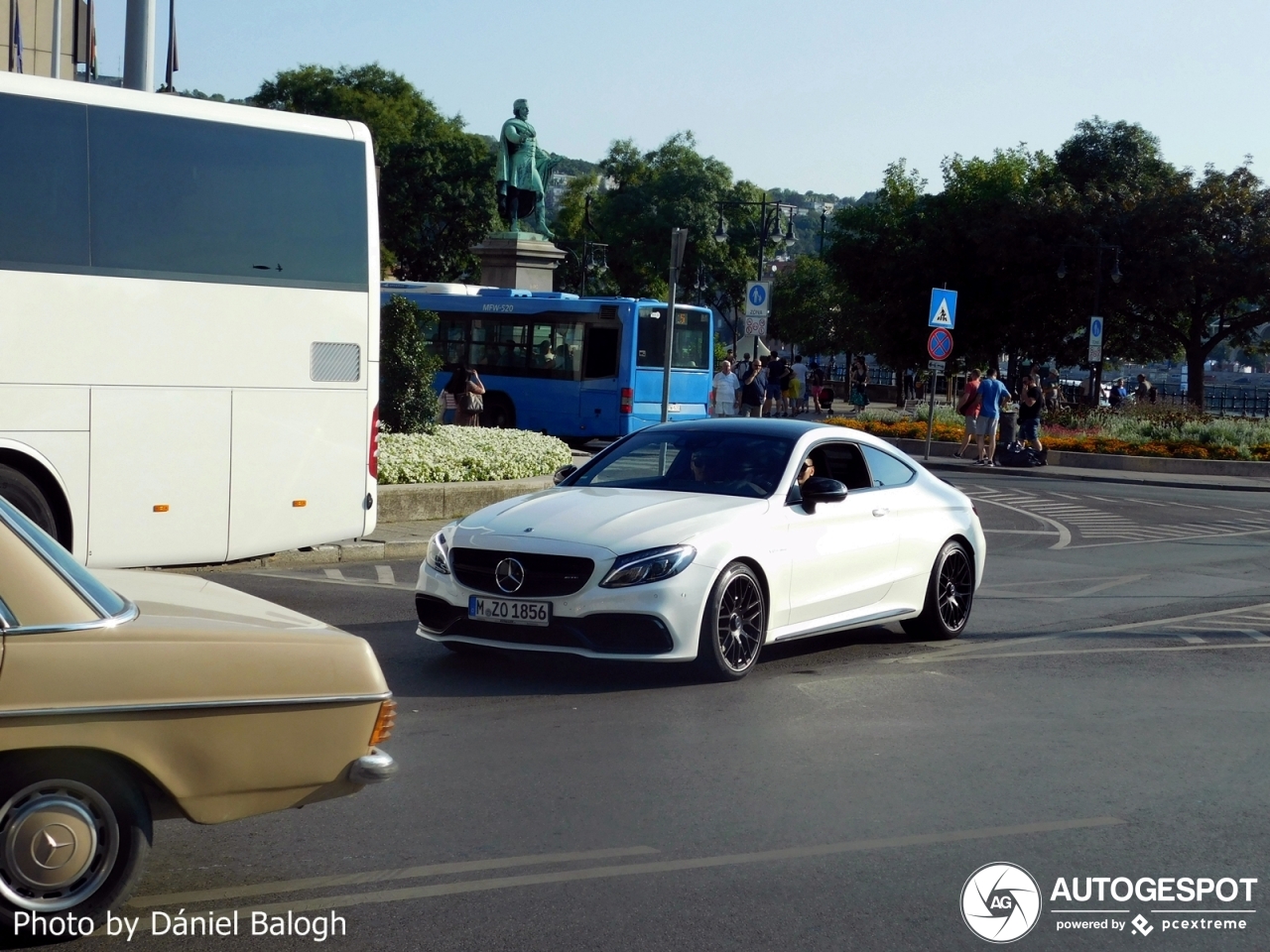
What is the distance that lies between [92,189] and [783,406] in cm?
3847

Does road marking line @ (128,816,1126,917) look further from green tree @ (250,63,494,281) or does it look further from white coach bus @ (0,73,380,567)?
green tree @ (250,63,494,281)

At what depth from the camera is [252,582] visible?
12289mm

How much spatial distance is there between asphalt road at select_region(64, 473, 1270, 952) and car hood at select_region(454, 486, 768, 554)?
2.61 ft

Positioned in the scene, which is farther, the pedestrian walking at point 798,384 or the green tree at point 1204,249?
the green tree at point 1204,249

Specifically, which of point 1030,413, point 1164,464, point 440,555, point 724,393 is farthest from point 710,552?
point 724,393

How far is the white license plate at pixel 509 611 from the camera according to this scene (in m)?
8.31

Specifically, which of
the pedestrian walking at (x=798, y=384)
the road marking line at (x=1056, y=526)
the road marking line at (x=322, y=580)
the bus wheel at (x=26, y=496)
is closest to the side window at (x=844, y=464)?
the road marking line at (x=322, y=580)

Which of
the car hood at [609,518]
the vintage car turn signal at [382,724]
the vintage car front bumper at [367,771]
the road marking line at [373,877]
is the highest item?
the car hood at [609,518]

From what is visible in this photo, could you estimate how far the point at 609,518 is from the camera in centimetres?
870

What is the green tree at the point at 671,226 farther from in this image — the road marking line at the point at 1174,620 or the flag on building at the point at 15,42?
the road marking line at the point at 1174,620

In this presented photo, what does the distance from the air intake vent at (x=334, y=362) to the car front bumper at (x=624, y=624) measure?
3.70 m

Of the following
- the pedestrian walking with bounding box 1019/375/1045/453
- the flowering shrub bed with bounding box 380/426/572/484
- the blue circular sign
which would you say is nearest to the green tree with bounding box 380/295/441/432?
the flowering shrub bed with bounding box 380/426/572/484

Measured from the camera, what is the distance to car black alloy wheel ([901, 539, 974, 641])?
1055 cm

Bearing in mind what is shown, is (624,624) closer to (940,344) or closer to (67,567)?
(67,567)
